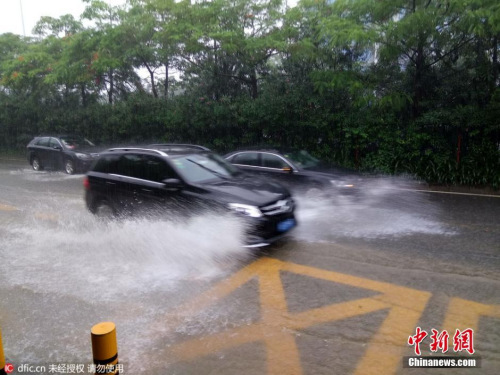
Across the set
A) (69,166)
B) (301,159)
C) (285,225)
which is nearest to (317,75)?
(301,159)

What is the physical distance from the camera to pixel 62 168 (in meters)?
16.4

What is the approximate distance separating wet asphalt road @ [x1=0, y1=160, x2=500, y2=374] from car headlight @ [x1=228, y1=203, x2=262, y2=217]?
9.5 inches

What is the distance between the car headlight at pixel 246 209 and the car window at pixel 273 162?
12.0 ft

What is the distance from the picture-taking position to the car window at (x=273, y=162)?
9.34 meters

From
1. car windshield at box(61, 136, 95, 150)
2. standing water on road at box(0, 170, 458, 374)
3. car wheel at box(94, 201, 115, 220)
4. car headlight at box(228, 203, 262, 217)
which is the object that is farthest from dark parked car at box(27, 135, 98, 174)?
car headlight at box(228, 203, 262, 217)

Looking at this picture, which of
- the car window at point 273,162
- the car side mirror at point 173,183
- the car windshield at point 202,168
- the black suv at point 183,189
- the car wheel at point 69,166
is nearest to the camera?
the black suv at point 183,189

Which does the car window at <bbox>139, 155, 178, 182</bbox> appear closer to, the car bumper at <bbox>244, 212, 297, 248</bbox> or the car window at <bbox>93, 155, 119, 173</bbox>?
the car window at <bbox>93, 155, 119, 173</bbox>

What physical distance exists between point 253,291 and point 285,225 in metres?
1.72

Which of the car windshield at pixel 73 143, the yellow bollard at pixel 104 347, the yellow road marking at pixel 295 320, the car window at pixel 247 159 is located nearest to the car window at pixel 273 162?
the car window at pixel 247 159

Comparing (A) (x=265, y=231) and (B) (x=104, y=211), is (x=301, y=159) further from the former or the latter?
(B) (x=104, y=211)

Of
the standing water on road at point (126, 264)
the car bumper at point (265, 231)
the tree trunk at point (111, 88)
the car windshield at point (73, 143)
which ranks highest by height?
the tree trunk at point (111, 88)

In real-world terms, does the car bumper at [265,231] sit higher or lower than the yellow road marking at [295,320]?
higher

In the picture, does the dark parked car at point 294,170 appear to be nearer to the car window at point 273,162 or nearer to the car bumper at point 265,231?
the car window at point 273,162

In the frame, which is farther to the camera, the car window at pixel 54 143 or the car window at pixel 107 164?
the car window at pixel 54 143
